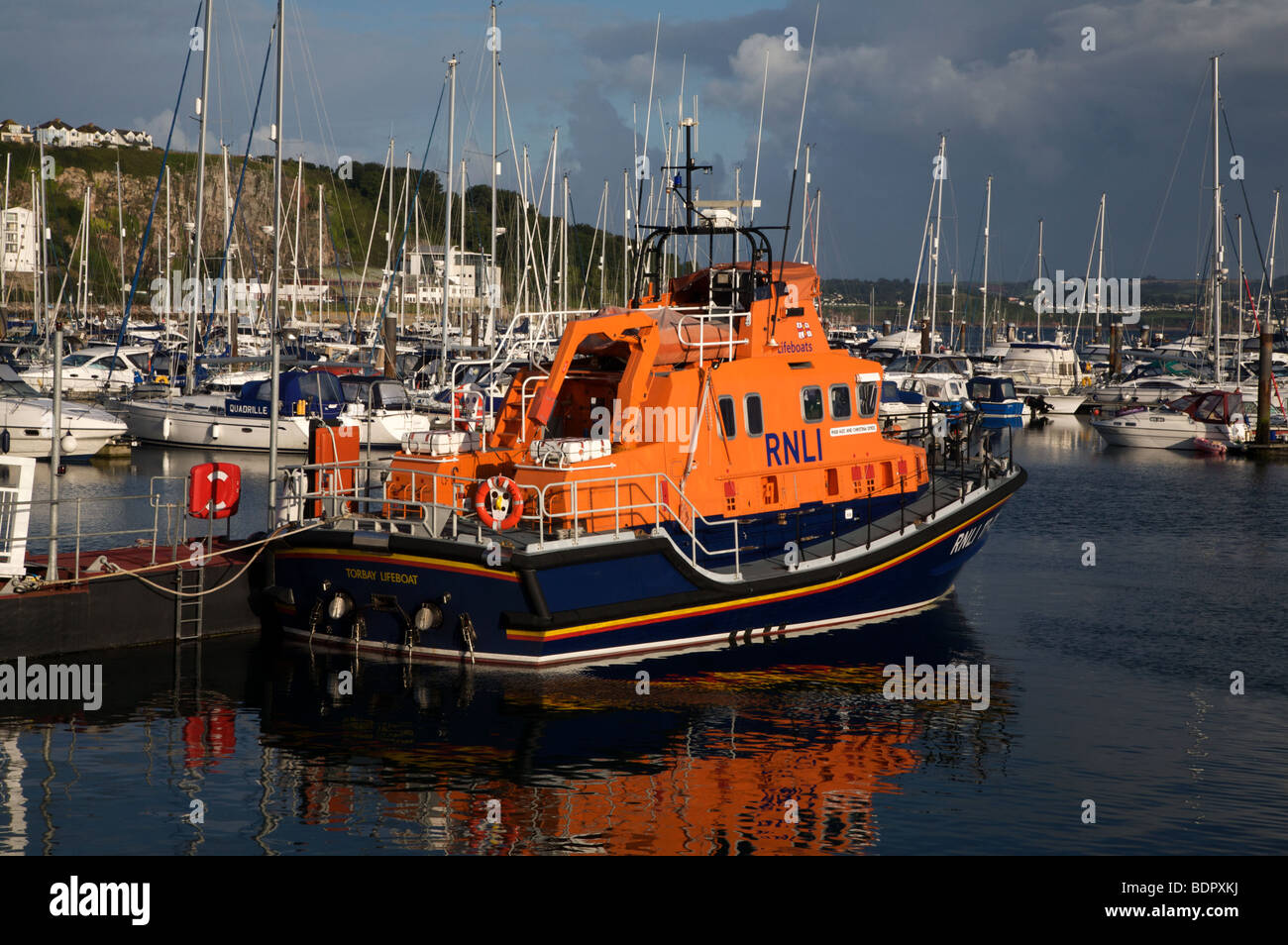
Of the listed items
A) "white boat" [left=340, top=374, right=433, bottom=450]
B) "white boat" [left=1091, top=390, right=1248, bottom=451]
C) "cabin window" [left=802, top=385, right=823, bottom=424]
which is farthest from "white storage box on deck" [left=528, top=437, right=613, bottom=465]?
"white boat" [left=1091, top=390, right=1248, bottom=451]

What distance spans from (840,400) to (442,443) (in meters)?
5.62

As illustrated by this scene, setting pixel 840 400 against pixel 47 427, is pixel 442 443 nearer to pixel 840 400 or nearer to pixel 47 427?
pixel 840 400

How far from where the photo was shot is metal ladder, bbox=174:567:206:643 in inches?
629

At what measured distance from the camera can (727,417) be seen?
1672 centimetres

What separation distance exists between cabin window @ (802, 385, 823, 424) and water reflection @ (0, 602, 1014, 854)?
317cm

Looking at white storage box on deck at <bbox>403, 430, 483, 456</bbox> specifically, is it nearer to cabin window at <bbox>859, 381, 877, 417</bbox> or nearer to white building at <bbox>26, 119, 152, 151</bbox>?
cabin window at <bbox>859, 381, 877, 417</bbox>

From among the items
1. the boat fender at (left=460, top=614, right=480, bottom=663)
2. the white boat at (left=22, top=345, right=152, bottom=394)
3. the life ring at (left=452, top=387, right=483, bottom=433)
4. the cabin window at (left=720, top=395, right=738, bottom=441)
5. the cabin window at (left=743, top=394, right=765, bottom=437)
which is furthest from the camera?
the white boat at (left=22, top=345, right=152, bottom=394)

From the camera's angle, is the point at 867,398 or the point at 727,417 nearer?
the point at 727,417

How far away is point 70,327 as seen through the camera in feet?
220

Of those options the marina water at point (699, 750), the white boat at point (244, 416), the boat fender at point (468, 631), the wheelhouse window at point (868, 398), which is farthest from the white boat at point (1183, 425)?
the boat fender at point (468, 631)

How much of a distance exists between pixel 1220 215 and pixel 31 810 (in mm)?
52574

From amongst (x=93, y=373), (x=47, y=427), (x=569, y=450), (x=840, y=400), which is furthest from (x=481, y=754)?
(x=93, y=373)

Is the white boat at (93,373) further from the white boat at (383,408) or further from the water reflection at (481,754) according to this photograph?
the water reflection at (481,754)
